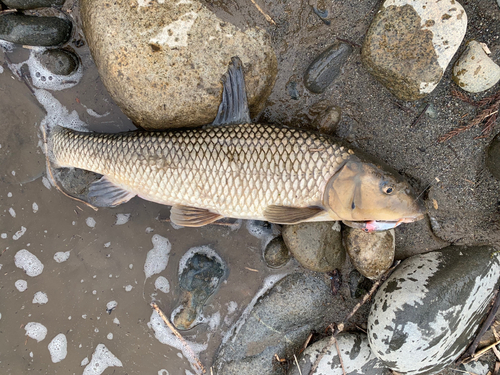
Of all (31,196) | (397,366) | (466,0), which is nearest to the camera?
(466,0)

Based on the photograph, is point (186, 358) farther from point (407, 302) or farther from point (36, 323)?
point (407, 302)

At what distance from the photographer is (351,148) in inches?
99.4

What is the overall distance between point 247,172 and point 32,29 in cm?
250

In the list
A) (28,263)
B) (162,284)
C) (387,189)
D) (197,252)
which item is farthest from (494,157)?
(28,263)

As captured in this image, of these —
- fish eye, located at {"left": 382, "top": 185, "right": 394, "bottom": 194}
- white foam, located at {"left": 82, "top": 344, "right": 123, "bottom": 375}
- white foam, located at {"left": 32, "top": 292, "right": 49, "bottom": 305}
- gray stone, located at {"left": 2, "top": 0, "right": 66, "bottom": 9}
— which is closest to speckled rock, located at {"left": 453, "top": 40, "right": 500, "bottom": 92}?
fish eye, located at {"left": 382, "top": 185, "right": 394, "bottom": 194}

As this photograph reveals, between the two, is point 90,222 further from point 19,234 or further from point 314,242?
point 314,242

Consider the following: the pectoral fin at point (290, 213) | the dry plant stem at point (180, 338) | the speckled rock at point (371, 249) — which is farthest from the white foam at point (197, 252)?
the speckled rock at point (371, 249)

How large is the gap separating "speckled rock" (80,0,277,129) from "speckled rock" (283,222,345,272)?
4.58 ft

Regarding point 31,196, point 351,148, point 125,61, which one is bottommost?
point 31,196

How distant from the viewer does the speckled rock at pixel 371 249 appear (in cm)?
277

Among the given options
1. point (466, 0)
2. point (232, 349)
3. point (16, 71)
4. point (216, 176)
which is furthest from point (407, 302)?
point (16, 71)

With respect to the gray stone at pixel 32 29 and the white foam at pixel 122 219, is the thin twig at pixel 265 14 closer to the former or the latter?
the gray stone at pixel 32 29

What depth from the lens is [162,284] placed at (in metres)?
3.28

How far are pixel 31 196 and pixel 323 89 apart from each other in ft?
10.7
